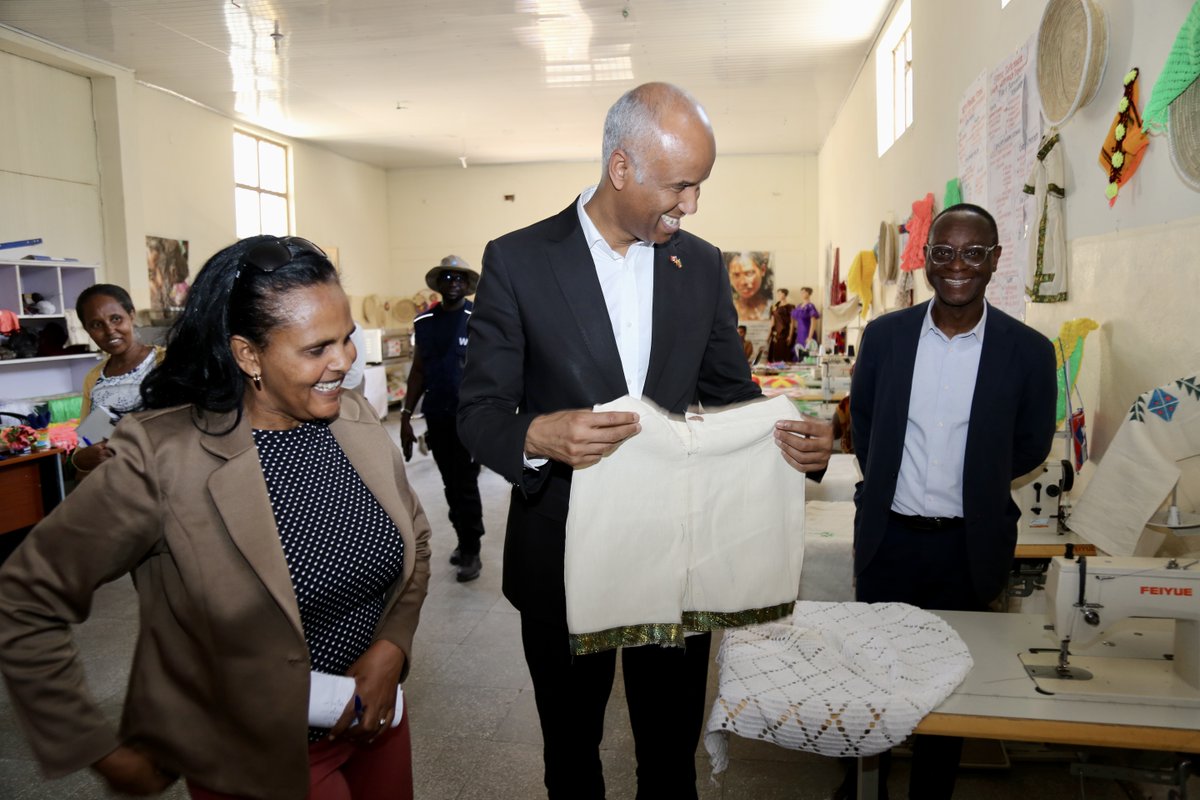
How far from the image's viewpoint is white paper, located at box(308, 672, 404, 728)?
1.37 m

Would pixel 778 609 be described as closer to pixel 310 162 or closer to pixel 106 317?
pixel 106 317

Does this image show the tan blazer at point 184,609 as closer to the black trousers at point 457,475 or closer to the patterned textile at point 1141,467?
the patterned textile at point 1141,467

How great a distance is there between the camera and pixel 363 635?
1.55 metres

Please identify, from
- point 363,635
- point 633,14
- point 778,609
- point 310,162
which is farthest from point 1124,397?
point 310,162

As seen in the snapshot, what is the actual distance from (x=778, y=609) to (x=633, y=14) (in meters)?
7.39

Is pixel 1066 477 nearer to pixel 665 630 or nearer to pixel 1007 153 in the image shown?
pixel 665 630

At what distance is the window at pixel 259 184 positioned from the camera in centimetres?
1215

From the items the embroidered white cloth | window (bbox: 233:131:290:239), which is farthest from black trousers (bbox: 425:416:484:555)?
window (bbox: 233:131:290:239)

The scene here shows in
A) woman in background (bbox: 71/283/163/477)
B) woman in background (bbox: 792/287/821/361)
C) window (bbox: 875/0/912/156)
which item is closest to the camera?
woman in background (bbox: 71/283/163/477)

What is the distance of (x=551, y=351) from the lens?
65.9 inches

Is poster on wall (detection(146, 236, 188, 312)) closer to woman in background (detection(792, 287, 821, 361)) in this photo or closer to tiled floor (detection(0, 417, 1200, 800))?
tiled floor (detection(0, 417, 1200, 800))

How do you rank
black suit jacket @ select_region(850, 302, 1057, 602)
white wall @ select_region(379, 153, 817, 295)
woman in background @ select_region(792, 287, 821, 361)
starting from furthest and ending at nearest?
white wall @ select_region(379, 153, 817, 295) → woman in background @ select_region(792, 287, 821, 361) → black suit jacket @ select_region(850, 302, 1057, 602)

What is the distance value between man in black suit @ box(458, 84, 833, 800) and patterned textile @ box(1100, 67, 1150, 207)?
1.87 meters

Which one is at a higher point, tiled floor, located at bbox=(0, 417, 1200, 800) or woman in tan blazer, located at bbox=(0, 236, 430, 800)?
woman in tan blazer, located at bbox=(0, 236, 430, 800)
